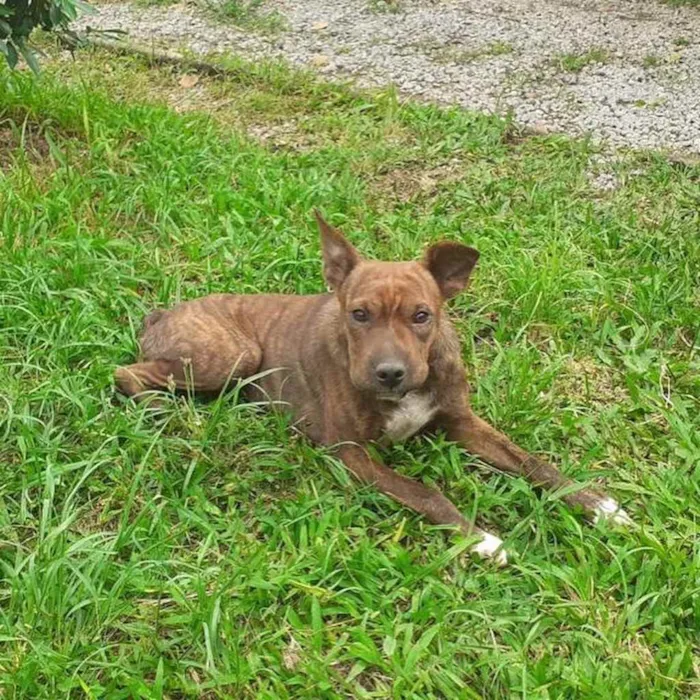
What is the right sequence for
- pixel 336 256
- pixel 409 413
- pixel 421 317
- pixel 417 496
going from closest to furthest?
pixel 417 496
pixel 421 317
pixel 409 413
pixel 336 256

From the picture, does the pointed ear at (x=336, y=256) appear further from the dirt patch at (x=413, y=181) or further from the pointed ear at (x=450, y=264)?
the dirt patch at (x=413, y=181)

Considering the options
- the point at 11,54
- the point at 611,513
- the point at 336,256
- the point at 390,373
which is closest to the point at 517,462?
the point at 611,513

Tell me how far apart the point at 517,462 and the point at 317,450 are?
2.87ft

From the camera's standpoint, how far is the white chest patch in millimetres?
4270

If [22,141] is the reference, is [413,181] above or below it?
below

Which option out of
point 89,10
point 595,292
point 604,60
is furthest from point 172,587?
point 604,60

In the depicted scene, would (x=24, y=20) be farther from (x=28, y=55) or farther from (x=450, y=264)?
(x=450, y=264)

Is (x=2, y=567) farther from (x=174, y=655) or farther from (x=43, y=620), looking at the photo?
(x=174, y=655)

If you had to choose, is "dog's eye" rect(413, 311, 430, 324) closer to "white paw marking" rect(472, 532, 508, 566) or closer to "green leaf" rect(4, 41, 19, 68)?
"white paw marking" rect(472, 532, 508, 566)

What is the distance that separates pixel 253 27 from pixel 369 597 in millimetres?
7132

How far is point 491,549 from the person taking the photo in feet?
12.4

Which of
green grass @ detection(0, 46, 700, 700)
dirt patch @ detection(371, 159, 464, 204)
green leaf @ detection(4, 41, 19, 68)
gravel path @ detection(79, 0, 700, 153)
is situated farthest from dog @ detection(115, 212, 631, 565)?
gravel path @ detection(79, 0, 700, 153)

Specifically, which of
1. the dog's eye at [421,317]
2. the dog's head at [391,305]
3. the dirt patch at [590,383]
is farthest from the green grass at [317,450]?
the dog's eye at [421,317]

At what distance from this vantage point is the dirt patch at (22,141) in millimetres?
6420
